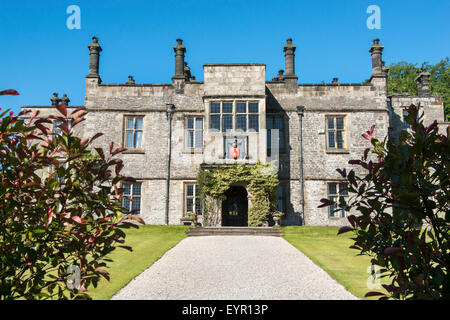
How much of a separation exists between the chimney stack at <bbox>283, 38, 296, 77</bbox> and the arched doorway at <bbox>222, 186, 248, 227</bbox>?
705 centimetres

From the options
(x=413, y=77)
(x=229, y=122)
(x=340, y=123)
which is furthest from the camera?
(x=413, y=77)

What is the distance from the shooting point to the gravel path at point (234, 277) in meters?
6.65


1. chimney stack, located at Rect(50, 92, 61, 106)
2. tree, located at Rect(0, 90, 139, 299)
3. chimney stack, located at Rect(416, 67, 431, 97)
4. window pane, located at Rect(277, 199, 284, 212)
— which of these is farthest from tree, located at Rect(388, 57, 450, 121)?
tree, located at Rect(0, 90, 139, 299)

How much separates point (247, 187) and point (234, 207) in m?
2.22

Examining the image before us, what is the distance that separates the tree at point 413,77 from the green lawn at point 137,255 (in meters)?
33.0

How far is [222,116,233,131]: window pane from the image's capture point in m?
18.5

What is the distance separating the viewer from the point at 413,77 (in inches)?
A: 1635

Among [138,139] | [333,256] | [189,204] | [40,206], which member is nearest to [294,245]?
[333,256]

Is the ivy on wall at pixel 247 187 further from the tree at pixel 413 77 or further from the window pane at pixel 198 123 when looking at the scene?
the tree at pixel 413 77

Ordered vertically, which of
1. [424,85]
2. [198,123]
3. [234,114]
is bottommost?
[198,123]

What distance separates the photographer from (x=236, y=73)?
61.7 feet

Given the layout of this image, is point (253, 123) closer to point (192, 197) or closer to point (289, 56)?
point (289, 56)

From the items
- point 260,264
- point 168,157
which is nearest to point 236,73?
point 168,157

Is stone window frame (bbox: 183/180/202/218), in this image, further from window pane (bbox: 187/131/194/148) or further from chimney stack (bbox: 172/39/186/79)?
chimney stack (bbox: 172/39/186/79)
